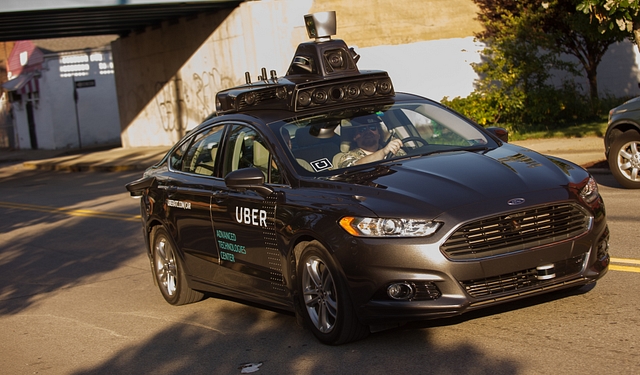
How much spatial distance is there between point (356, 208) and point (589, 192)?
5.47 feet

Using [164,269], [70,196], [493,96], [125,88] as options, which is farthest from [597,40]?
[125,88]

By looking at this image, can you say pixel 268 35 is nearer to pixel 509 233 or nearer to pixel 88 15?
pixel 88 15

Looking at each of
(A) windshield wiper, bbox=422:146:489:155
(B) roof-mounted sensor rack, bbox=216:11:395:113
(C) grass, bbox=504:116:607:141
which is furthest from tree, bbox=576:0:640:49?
(A) windshield wiper, bbox=422:146:489:155

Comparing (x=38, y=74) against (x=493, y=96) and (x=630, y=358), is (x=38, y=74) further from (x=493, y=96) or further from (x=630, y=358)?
(x=630, y=358)

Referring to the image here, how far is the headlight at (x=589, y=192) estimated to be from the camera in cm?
602

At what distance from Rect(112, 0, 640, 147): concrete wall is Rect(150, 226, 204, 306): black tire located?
17182mm

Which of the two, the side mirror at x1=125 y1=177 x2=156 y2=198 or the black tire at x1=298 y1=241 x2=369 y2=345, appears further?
the side mirror at x1=125 y1=177 x2=156 y2=198

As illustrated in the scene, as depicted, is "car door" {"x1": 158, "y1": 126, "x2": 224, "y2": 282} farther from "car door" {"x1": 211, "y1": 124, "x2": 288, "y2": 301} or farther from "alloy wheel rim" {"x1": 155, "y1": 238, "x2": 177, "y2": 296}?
"alloy wheel rim" {"x1": 155, "y1": 238, "x2": 177, "y2": 296}

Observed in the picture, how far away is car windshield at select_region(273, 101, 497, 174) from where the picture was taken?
22.0 ft

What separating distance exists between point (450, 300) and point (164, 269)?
146 inches

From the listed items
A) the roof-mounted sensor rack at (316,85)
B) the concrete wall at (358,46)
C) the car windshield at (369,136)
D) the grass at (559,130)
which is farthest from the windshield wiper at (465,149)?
the concrete wall at (358,46)

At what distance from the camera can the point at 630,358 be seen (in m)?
5.12

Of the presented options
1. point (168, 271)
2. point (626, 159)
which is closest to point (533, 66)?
point (626, 159)

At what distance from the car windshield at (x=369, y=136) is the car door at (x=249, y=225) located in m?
0.25
